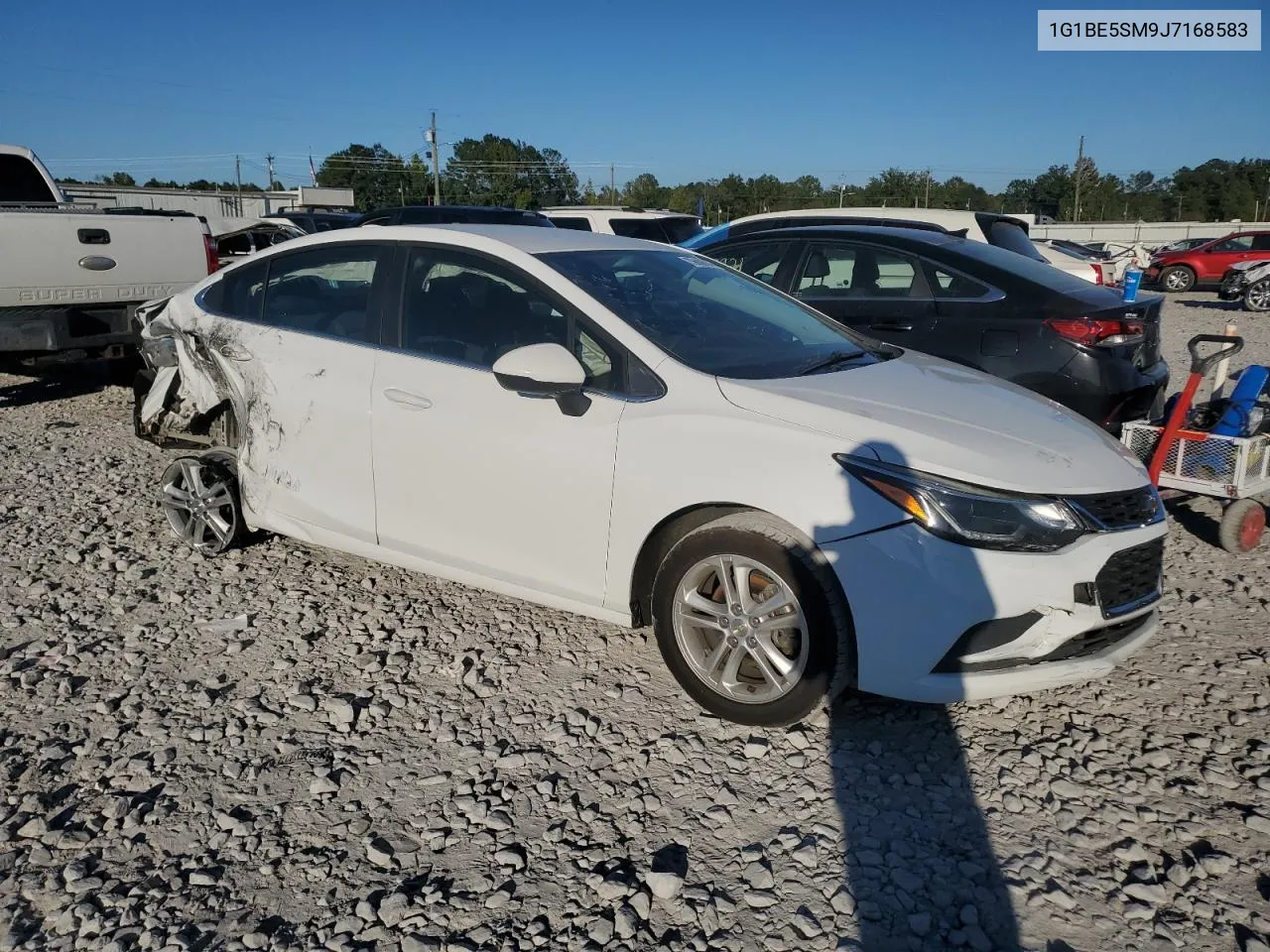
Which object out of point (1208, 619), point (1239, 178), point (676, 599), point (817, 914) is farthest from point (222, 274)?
point (1239, 178)

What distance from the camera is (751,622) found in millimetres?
3199

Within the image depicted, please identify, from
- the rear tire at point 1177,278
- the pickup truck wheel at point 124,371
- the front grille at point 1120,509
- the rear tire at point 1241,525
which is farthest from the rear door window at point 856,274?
the rear tire at point 1177,278

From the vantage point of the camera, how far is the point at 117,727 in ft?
11.1

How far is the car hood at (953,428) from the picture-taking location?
9.92 feet

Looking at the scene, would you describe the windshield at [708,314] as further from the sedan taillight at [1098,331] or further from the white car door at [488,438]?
the sedan taillight at [1098,331]

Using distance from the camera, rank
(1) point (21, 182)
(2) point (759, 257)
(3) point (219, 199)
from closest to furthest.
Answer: (2) point (759, 257), (1) point (21, 182), (3) point (219, 199)

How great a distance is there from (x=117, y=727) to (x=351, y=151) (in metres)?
94.5

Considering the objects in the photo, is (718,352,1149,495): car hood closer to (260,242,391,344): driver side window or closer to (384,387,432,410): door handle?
(384,387,432,410): door handle

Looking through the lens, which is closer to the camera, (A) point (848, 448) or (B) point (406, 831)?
(B) point (406, 831)

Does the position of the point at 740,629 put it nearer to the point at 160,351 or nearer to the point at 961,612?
the point at 961,612

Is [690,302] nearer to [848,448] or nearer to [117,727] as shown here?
[848,448]

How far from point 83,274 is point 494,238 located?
5190 millimetres

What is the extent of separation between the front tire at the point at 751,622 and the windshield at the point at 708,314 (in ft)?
2.19

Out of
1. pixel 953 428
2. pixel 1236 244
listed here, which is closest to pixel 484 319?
pixel 953 428
